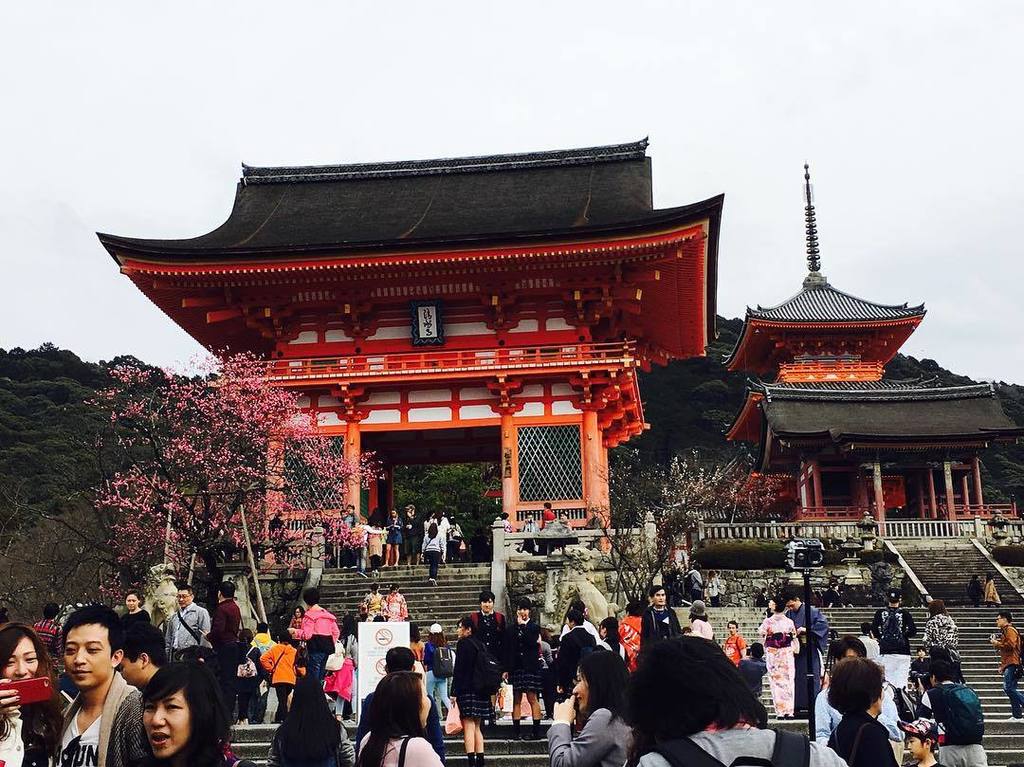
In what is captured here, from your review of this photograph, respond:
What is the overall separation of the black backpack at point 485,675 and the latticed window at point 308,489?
13.9 m

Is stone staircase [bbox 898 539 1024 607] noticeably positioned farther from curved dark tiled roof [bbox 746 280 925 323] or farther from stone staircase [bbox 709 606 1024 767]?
curved dark tiled roof [bbox 746 280 925 323]

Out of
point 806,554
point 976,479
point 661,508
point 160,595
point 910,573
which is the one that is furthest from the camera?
point 976,479

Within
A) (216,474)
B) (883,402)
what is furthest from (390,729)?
(883,402)

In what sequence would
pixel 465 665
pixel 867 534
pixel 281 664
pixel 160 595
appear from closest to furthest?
pixel 465 665 → pixel 281 664 → pixel 160 595 → pixel 867 534

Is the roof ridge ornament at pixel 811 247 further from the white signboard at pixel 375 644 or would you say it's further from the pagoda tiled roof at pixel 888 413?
the white signboard at pixel 375 644

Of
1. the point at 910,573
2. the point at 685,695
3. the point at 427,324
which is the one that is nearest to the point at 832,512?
the point at 910,573

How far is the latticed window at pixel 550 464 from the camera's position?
2527 centimetres

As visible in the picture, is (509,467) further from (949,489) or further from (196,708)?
(196,708)

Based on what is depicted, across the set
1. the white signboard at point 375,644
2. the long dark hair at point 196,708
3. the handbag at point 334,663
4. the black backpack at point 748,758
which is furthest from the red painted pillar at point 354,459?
the black backpack at point 748,758

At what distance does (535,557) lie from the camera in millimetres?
20688

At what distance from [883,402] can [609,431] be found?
12435mm

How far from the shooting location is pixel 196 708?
4.14m

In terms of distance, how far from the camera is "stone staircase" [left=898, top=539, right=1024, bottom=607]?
26.9m

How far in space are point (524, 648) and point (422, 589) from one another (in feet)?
28.1
